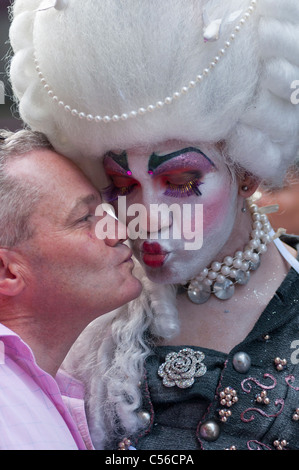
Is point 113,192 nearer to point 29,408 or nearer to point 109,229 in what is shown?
point 109,229

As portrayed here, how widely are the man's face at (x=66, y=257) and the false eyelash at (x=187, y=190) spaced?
0.19 m

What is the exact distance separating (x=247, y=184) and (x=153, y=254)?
0.33 metres

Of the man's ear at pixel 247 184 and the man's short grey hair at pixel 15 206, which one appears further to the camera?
the man's ear at pixel 247 184

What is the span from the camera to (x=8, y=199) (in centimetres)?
158

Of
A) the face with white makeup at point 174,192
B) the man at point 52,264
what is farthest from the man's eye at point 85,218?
the face with white makeup at point 174,192

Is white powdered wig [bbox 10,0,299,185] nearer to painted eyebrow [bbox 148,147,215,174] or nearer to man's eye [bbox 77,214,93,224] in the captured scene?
painted eyebrow [bbox 148,147,215,174]

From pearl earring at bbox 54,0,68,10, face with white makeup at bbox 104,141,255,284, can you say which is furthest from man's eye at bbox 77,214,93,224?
pearl earring at bbox 54,0,68,10

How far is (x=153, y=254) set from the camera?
5.41 ft

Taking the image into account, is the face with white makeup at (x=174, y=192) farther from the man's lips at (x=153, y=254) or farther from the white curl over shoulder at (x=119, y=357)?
the white curl over shoulder at (x=119, y=357)

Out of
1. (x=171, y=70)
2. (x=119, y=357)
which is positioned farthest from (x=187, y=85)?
(x=119, y=357)

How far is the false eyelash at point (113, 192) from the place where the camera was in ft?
5.56

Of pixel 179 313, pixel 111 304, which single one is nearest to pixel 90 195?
pixel 111 304
